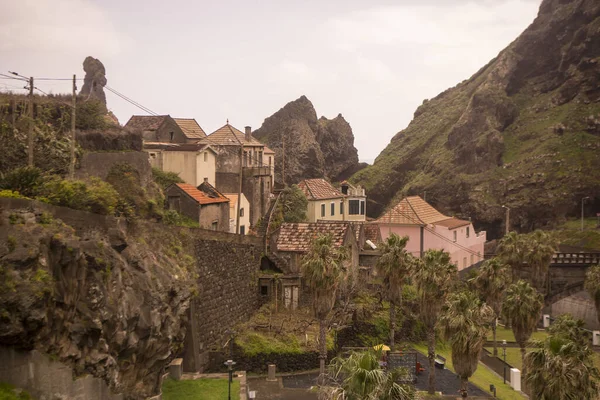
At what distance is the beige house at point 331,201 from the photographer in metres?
67.6

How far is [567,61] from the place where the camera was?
350 feet

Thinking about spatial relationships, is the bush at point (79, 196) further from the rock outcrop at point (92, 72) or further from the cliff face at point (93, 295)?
the rock outcrop at point (92, 72)

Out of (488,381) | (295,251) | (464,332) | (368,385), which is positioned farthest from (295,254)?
(368,385)

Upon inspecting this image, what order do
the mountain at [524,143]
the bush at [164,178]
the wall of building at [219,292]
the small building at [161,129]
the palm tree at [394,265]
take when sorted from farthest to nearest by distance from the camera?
the mountain at [524,143], the small building at [161,129], the bush at [164,178], the palm tree at [394,265], the wall of building at [219,292]

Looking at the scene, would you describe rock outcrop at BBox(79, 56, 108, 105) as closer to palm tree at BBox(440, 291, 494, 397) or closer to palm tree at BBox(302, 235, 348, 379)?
palm tree at BBox(302, 235, 348, 379)

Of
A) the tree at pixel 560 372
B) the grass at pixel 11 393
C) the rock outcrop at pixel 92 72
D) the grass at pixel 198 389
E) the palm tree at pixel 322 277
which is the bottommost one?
the grass at pixel 198 389

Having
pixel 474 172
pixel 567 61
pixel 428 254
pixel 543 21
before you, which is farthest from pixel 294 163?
pixel 428 254

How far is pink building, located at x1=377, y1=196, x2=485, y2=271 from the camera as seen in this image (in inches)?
2494

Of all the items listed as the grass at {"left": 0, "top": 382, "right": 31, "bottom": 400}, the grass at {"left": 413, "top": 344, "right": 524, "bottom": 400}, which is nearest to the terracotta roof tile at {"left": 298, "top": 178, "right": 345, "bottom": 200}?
Result: the grass at {"left": 413, "top": 344, "right": 524, "bottom": 400}

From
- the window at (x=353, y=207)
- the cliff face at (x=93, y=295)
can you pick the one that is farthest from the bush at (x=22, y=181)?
the window at (x=353, y=207)

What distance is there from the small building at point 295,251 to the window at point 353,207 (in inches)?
1047

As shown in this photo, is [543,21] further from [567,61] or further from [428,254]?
[428,254]

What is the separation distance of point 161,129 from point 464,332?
38.7 m

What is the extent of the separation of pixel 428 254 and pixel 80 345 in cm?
2131
